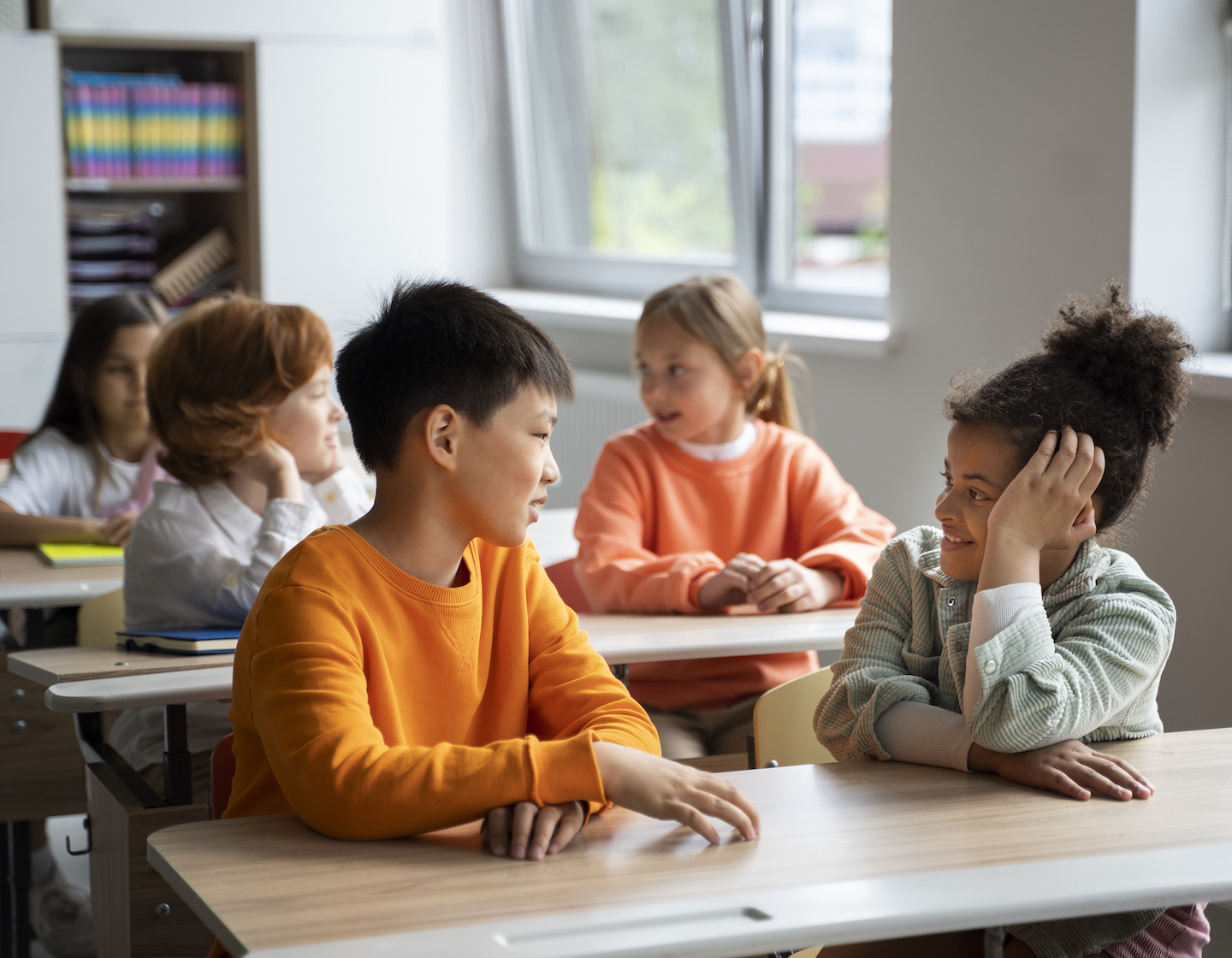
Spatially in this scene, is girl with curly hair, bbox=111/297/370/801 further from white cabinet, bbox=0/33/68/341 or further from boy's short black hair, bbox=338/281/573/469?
white cabinet, bbox=0/33/68/341

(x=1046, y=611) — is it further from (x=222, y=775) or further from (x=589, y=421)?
(x=589, y=421)

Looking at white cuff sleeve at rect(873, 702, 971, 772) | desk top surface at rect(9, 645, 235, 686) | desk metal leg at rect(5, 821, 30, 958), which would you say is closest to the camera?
white cuff sleeve at rect(873, 702, 971, 772)

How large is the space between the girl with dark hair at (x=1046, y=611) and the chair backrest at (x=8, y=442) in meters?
2.74

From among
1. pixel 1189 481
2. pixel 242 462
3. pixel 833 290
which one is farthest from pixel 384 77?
pixel 1189 481

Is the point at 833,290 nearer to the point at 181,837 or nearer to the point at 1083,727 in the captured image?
the point at 1083,727

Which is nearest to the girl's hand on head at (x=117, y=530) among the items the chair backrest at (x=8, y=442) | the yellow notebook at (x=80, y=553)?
the yellow notebook at (x=80, y=553)

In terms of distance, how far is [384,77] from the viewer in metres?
4.80

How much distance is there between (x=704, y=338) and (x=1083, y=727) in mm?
1323

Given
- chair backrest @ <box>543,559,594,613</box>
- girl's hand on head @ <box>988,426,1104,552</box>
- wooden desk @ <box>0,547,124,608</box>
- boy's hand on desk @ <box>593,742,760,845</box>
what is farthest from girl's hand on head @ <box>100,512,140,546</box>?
girl's hand on head @ <box>988,426,1104,552</box>

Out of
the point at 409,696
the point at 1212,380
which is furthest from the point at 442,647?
the point at 1212,380

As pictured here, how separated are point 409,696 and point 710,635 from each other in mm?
791

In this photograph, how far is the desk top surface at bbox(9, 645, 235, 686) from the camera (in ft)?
6.17

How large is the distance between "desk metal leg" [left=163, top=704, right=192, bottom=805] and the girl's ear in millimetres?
1214

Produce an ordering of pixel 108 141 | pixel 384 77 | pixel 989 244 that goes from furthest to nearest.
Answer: pixel 384 77, pixel 108 141, pixel 989 244
